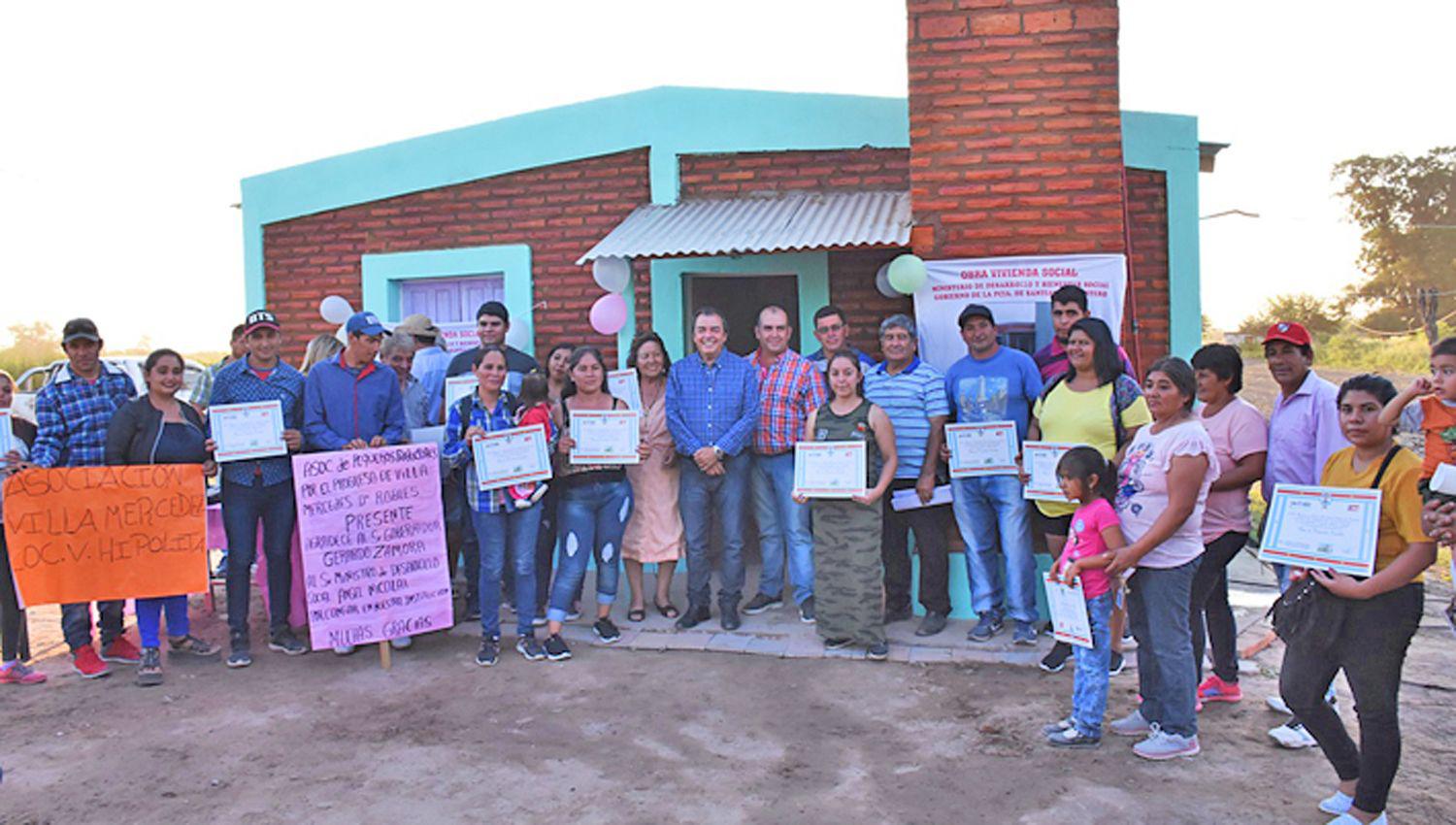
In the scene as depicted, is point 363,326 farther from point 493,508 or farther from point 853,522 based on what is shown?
point 853,522

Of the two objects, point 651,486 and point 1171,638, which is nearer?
point 1171,638

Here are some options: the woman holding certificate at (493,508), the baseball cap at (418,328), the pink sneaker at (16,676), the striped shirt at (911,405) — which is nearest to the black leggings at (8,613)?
the pink sneaker at (16,676)

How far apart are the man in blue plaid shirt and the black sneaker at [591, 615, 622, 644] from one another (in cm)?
266

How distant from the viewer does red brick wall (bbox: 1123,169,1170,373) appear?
8297mm

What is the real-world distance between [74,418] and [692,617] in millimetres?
3627

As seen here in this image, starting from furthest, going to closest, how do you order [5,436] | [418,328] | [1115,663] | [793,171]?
[793,171] < [418,328] < [5,436] < [1115,663]

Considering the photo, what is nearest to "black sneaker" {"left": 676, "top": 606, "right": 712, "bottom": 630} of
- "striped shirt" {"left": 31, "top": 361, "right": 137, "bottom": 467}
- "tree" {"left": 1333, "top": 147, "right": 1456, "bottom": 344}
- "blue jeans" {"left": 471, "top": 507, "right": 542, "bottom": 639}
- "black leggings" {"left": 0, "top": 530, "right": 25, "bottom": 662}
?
"blue jeans" {"left": 471, "top": 507, "right": 542, "bottom": 639}

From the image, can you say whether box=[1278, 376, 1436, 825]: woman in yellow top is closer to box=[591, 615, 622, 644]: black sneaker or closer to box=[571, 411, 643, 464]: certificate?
box=[571, 411, 643, 464]: certificate

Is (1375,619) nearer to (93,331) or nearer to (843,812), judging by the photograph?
(843,812)

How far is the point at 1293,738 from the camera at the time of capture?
425cm

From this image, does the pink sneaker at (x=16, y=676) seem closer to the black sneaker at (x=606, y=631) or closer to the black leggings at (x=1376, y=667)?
the black sneaker at (x=606, y=631)

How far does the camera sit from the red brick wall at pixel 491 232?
340 inches

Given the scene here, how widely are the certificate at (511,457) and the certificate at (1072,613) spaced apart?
109 inches

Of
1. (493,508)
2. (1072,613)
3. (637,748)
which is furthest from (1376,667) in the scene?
(493,508)
